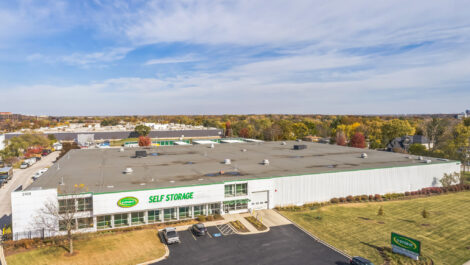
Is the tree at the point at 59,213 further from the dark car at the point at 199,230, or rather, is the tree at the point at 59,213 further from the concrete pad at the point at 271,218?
the concrete pad at the point at 271,218

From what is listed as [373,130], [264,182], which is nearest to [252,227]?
[264,182]

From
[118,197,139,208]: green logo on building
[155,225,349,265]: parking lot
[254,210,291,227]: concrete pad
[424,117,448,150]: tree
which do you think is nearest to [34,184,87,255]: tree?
[118,197,139,208]: green logo on building

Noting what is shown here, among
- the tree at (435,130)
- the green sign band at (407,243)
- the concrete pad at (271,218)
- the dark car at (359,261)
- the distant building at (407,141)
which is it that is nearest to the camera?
the dark car at (359,261)

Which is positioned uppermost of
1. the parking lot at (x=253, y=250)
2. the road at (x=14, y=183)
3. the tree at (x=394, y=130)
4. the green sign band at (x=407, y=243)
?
the tree at (x=394, y=130)

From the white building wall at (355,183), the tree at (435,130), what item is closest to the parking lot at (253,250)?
the white building wall at (355,183)

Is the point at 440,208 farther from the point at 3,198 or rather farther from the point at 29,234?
the point at 3,198

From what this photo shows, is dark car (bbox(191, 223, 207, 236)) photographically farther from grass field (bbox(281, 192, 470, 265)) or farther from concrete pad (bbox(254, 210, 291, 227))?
grass field (bbox(281, 192, 470, 265))
